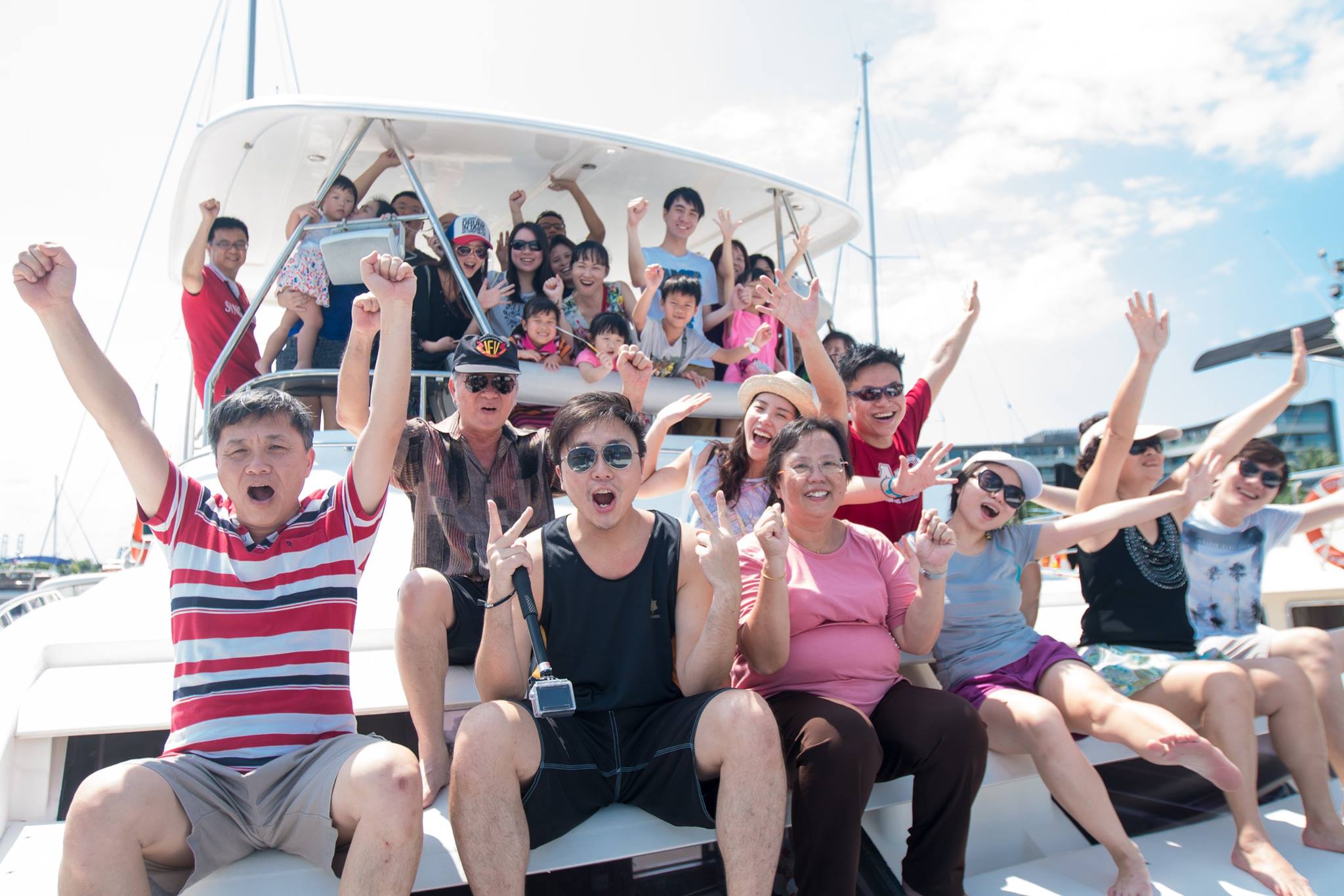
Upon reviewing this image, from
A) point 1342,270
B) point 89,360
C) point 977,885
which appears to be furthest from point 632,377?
point 1342,270

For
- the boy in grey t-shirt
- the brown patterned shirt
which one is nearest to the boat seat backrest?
the boy in grey t-shirt

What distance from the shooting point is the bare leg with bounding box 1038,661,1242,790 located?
2.39m

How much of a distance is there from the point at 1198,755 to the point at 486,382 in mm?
2427

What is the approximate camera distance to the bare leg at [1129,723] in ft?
7.85

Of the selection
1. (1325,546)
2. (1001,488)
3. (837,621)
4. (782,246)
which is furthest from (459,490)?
(1325,546)

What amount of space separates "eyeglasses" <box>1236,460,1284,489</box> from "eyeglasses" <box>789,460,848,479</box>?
1.93m

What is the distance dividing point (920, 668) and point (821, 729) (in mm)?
1009

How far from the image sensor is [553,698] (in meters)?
1.92

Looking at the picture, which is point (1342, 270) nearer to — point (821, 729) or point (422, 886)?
point (821, 729)

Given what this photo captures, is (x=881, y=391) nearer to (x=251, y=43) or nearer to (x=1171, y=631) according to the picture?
(x=1171, y=631)

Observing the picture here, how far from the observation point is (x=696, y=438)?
14.4 ft

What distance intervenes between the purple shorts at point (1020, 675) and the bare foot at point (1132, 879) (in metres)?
0.54

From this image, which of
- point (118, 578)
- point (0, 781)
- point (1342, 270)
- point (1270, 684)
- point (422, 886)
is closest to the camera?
point (422, 886)

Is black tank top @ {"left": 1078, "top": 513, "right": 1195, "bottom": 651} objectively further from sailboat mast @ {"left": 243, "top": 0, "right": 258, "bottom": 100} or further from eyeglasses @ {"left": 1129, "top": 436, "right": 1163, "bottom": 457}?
sailboat mast @ {"left": 243, "top": 0, "right": 258, "bottom": 100}
